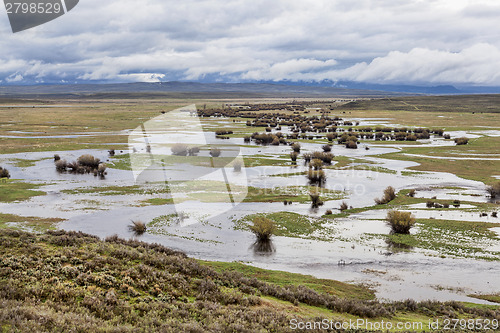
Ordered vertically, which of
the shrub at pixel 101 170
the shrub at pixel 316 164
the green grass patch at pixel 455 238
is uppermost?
the shrub at pixel 101 170

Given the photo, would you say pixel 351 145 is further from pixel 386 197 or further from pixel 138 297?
pixel 138 297

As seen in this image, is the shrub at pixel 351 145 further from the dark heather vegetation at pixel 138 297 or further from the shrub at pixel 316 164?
the dark heather vegetation at pixel 138 297

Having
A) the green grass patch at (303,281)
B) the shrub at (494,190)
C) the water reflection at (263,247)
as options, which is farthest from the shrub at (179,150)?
the green grass patch at (303,281)

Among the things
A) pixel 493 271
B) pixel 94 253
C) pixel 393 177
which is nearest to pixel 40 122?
pixel 393 177

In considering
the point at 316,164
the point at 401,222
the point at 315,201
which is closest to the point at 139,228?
the point at 315,201

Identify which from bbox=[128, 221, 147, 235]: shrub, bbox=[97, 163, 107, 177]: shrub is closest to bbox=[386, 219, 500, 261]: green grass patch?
bbox=[128, 221, 147, 235]: shrub

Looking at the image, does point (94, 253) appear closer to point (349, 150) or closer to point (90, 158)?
point (90, 158)
